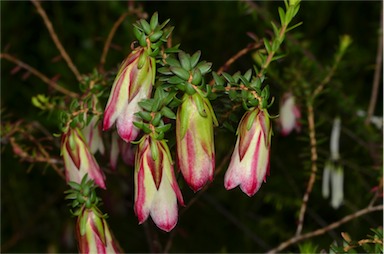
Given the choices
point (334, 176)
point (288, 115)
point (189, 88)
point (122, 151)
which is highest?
point (189, 88)

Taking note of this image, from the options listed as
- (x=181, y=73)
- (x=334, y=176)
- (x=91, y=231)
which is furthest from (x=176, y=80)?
(x=334, y=176)

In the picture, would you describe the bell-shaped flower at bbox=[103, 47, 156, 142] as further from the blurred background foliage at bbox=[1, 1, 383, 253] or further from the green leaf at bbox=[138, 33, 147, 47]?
the blurred background foliage at bbox=[1, 1, 383, 253]

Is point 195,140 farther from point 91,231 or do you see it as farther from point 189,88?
point 91,231

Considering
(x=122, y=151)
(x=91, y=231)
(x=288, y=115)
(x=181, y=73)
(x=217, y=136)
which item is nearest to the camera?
(x=181, y=73)

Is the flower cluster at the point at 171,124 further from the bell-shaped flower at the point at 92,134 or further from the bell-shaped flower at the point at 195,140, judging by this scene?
the bell-shaped flower at the point at 92,134

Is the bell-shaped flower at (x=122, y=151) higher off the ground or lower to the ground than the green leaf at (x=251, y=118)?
lower

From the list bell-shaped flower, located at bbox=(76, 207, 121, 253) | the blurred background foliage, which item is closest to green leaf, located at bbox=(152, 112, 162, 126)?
bell-shaped flower, located at bbox=(76, 207, 121, 253)

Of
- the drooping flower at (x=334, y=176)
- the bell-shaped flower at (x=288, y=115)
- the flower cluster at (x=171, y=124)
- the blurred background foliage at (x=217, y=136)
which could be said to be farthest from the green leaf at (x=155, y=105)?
the blurred background foliage at (x=217, y=136)
